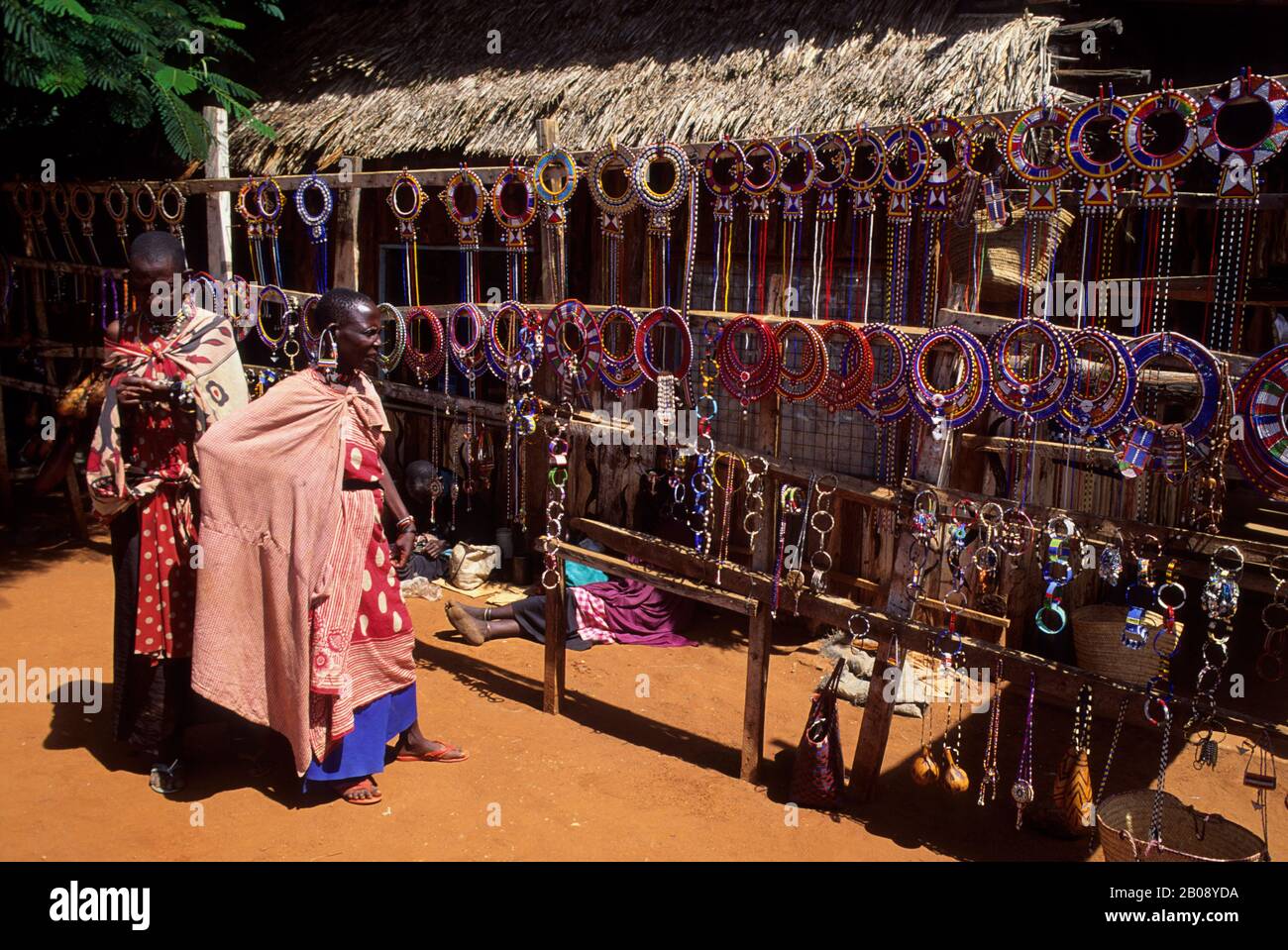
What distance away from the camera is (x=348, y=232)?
7.04 meters

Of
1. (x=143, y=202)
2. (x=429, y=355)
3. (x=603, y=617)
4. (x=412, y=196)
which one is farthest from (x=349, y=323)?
(x=143, y=202)

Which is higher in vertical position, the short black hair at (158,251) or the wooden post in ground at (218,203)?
the wooden post in ground at (218,203)

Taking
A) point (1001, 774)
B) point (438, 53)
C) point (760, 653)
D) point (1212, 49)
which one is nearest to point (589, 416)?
point (760, 653)

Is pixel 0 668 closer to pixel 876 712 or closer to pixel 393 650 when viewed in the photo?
pixel 393 650

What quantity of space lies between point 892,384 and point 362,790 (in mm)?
2639

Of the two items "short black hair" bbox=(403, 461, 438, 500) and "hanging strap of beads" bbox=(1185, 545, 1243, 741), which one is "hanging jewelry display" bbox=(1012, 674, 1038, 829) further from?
"short black hair" bbox=(403, 461, 438, 500)

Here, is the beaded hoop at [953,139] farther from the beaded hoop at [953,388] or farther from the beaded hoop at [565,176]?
the beaded hoop at [565,176]

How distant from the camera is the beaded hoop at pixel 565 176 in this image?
213 inches

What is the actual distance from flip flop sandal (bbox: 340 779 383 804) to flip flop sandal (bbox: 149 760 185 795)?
2.14 feet

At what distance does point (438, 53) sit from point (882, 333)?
18.1 ft

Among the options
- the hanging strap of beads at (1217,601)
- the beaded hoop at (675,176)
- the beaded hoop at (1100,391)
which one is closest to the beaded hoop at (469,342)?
the beaded hoop at (675,176)

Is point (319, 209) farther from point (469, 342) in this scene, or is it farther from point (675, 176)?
point (675, 176)

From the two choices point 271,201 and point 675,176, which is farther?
point 271,201

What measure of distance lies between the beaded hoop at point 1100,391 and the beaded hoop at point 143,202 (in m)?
6.40
